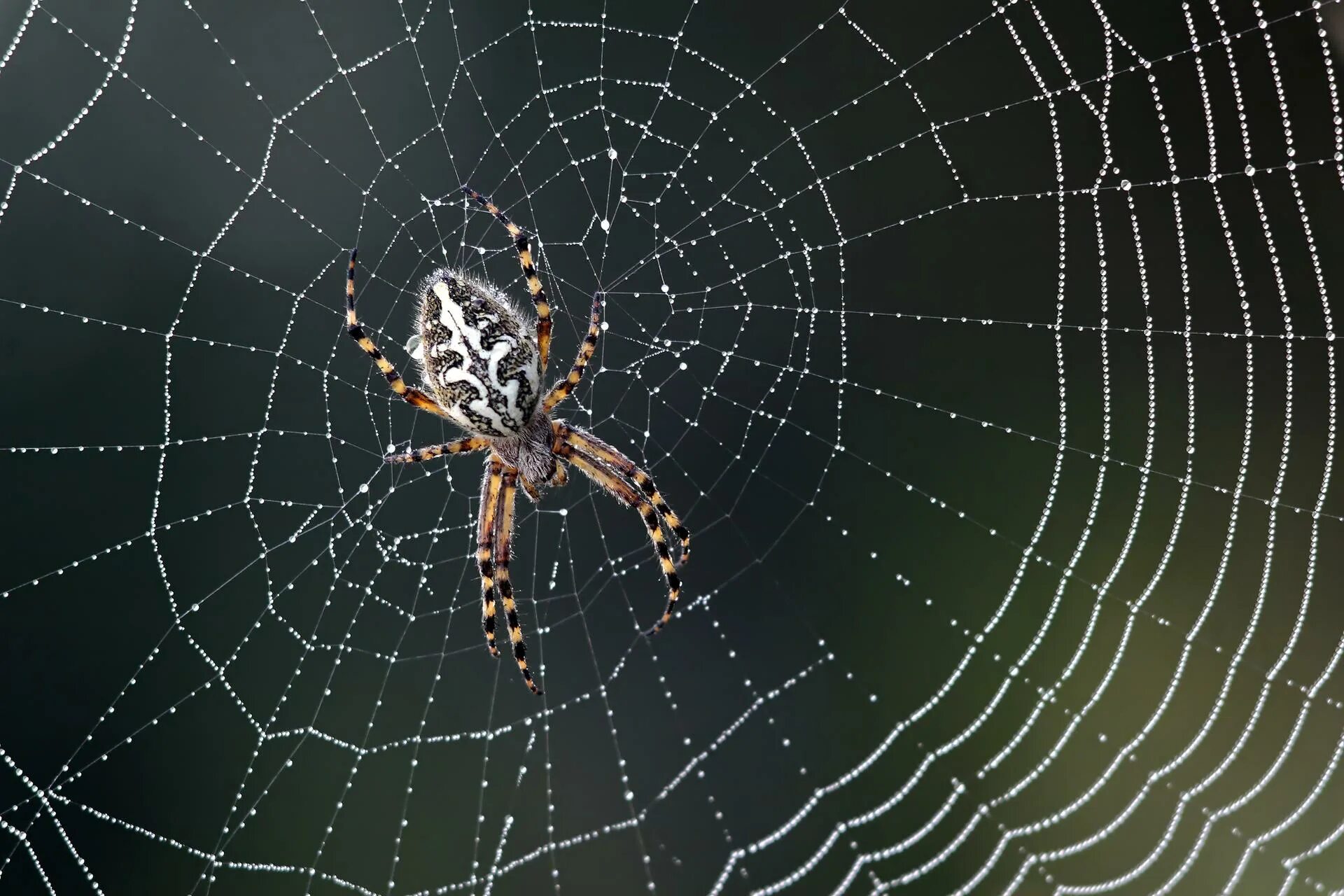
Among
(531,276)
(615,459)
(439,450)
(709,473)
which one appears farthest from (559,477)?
(709,473)

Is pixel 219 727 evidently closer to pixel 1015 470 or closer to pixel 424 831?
pixel 424 831

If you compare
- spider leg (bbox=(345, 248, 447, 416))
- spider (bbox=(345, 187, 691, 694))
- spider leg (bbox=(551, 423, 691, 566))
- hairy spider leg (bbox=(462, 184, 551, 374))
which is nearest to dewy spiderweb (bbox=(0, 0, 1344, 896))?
spider leg (bbox=(551, 423, 691, 566))

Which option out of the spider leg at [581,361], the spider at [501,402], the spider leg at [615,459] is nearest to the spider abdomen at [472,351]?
the spider at [501,402]

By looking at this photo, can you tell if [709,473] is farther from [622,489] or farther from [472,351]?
[472,351]

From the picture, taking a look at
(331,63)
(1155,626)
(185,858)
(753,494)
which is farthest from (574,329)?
(185,858)

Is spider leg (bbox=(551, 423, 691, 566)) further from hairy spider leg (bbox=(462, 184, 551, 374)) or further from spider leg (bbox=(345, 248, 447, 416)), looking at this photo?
spider leg (bbox=(345, 248, 447, 416))
